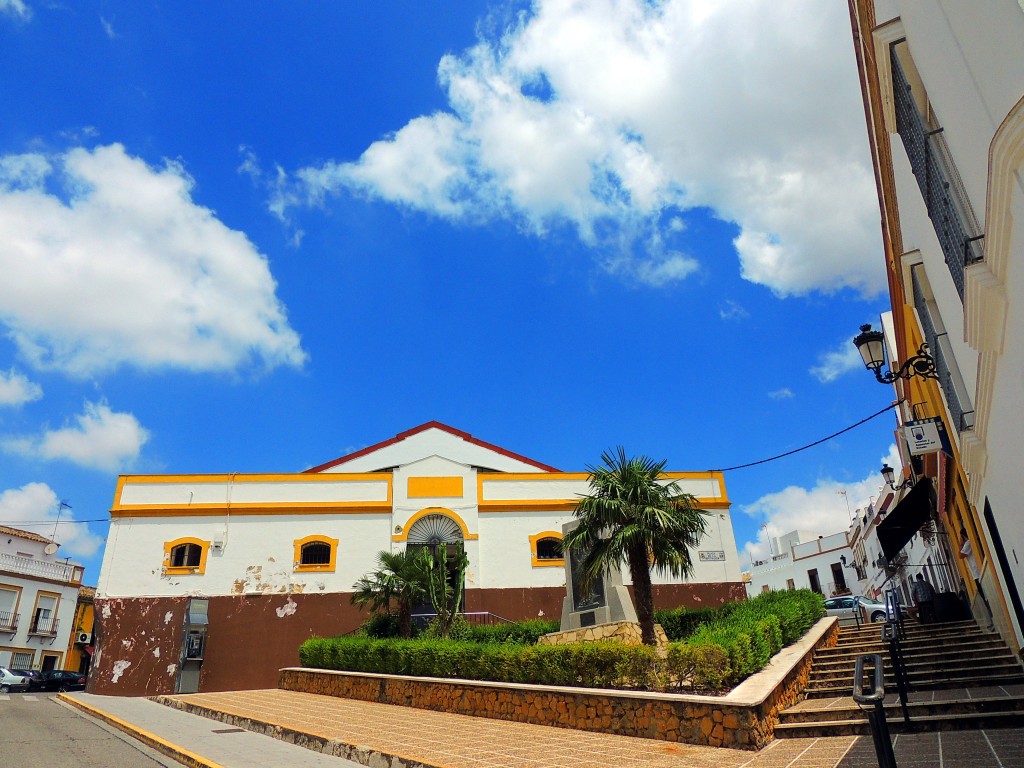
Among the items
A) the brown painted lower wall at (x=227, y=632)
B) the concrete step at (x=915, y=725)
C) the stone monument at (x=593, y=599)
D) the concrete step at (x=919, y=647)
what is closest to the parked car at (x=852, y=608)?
the brown painted lower wall at (x=227, y=632)

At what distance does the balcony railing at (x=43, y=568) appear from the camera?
36938 millimetres

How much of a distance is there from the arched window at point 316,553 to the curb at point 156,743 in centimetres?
762

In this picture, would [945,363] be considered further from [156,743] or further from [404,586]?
[404,586]

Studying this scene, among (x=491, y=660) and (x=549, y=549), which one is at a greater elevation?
(x=549, y=549)

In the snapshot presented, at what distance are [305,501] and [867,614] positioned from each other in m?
20.4

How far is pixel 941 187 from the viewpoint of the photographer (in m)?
5.24

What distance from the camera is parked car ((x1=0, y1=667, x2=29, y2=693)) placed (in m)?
27.2

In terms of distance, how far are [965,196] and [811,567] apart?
152 feet

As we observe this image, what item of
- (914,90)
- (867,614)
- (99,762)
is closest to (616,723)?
(99,762)

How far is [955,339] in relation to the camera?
23.9 ft

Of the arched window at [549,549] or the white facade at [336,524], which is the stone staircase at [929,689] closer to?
the white facade at [336,524]

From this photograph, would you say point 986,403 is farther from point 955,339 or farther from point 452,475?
point 452,475

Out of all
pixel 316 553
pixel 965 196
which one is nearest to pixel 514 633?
pixel 316 553

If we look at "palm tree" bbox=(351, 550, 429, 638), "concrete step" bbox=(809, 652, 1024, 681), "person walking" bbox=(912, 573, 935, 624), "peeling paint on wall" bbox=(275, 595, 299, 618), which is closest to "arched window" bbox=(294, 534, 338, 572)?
"peeling paint on wall" bbox=(275, 595, 299, 618)
